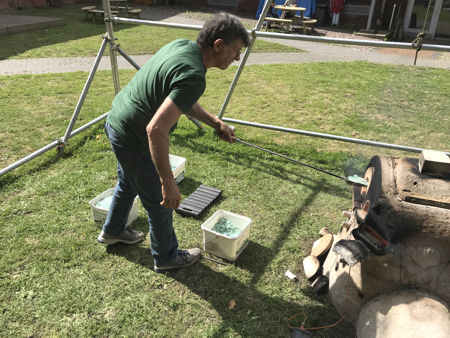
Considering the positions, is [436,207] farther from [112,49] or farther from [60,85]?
[60,85]

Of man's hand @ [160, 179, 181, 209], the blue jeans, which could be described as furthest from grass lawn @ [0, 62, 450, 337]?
man's hand @ [160, 179, 181, 209]

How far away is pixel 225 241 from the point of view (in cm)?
305

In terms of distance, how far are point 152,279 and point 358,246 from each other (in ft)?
5.40

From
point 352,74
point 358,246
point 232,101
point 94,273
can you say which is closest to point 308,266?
point 358,246

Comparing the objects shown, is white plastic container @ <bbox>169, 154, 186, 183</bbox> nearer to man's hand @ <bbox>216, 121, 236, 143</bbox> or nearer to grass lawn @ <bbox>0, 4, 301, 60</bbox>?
man's hand @ <bbox>216, 121, 236, 143</bbox>

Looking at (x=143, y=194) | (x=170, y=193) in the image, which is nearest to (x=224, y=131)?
(x=143, y=194)

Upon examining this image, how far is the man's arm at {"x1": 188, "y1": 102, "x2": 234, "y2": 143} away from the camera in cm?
296

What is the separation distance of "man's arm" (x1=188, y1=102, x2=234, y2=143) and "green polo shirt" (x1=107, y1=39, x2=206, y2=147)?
59 cm

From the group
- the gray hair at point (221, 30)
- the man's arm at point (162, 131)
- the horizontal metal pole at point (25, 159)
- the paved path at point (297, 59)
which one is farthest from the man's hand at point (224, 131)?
the paved path at point (297, 59)

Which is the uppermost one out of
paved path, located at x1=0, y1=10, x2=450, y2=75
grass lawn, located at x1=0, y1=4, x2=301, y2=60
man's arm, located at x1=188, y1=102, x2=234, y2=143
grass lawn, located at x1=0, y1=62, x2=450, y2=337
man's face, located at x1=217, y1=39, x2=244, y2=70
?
man's face, located at x1=217, y1=39, x2=244, y2=70

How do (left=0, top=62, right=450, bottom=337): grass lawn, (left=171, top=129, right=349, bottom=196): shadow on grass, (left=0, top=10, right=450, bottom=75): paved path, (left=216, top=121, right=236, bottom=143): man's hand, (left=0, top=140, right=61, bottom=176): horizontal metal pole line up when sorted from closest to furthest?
(left=0, top=62, right=450, bottom=337): grass lawn < (left=216, top=121, right=236, bottom=143): man's hand < (left=0, top=140, right=61, bottom=176): horizontal metal pole < (left=171, top=129, right=349, bottom=196): shadow on grass < (left=0, top=10, right=450, bottom=75): paved path

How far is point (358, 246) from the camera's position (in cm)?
230

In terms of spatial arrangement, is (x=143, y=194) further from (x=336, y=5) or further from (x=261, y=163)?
(x=336, y=5)

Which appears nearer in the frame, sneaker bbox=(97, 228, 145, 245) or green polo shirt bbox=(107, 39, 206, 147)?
green polo shirt bbox=(107, 39, 206, 147)
